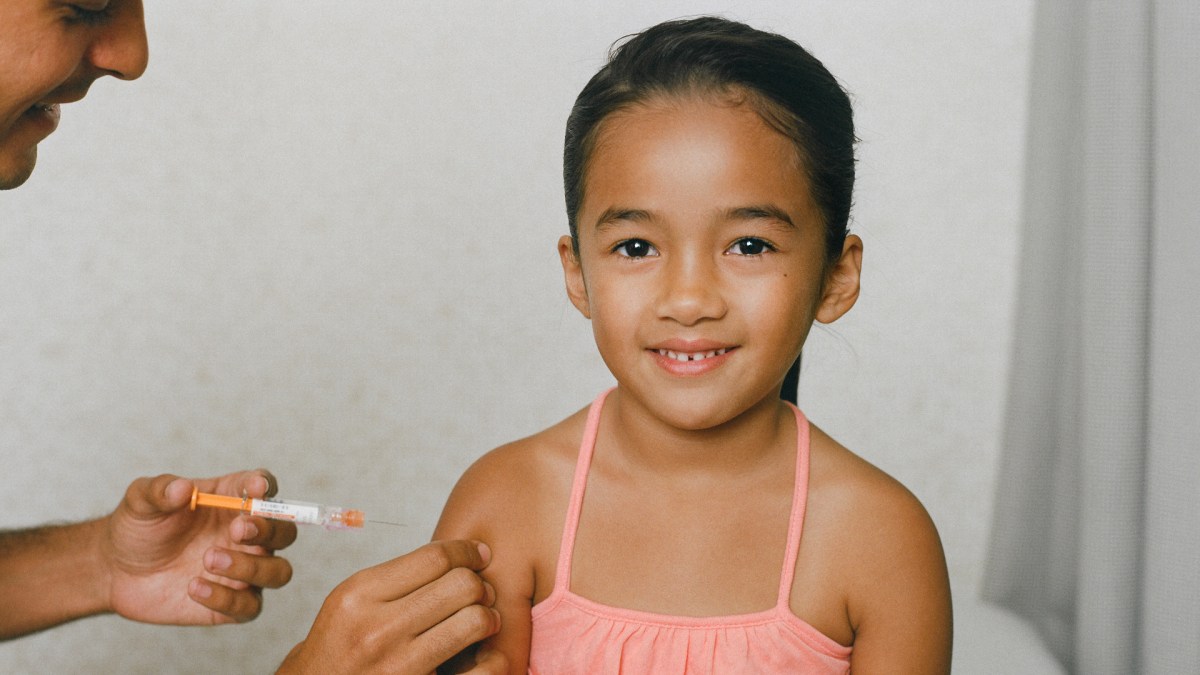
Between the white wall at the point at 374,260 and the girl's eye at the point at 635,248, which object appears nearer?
the girl's eye at the point at 635,248

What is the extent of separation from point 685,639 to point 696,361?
0.30m

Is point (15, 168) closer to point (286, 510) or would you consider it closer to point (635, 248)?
point (286, 510)

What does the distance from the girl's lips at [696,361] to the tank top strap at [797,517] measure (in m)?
0.20

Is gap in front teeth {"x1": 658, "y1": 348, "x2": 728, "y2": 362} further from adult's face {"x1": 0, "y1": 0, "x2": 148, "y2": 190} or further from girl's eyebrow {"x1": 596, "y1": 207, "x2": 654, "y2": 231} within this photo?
adult's face {"x1": 0, "y1": 0, "x2": 148, "y2": 190}

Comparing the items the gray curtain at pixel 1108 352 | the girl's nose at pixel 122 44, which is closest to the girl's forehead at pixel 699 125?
the girl's nose at pixel 122 44

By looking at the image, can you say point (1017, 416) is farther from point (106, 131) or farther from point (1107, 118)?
point (106, 131)

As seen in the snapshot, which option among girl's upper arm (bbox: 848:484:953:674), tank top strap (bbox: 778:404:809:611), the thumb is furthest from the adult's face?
girl's upper arm (bbox: 848:484:953:674)

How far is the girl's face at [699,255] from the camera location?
1204 millimetres

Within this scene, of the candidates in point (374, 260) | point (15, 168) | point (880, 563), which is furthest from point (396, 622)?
point (374, 260)

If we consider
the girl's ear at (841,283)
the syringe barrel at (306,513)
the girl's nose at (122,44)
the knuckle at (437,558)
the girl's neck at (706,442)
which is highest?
the girl's nose at (122,44)

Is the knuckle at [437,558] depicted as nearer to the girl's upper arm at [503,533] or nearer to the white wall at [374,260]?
the girl's upper arm at [503,533]

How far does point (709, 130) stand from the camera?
1.22 meters

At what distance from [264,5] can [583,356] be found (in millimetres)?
910

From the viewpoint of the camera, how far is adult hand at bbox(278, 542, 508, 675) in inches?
47.9
